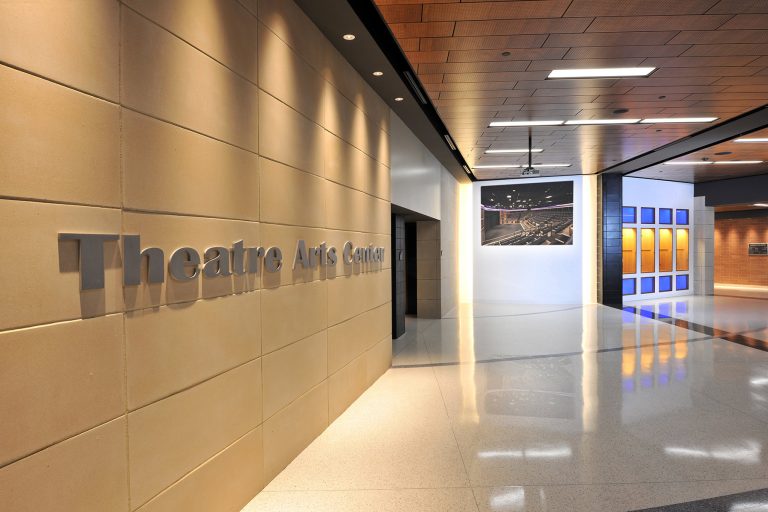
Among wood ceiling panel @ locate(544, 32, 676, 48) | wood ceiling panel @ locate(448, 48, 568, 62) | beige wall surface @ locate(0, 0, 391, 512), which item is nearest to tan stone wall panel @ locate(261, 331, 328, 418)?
beige wall surface @ locate(0, 0, 391, 512)

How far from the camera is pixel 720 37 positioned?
5.93 meters

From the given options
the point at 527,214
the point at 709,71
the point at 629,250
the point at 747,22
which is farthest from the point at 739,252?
the point at 747,22

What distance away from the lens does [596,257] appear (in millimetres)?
18094

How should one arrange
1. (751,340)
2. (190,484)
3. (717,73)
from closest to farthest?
(190,484) → (717,73) → (751,340)

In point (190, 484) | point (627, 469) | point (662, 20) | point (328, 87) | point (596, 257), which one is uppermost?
point (662, 20)

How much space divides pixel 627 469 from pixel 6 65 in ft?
16.1

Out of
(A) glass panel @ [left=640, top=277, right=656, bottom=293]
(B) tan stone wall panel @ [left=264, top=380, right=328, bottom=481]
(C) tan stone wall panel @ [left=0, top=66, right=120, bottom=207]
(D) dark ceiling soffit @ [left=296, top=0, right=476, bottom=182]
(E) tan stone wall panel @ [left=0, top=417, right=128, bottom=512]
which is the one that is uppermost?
(D) dark ceiling soffit @ [left=296, top=0, right=476, bottom=182]

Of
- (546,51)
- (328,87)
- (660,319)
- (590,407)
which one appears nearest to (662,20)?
(546,51)

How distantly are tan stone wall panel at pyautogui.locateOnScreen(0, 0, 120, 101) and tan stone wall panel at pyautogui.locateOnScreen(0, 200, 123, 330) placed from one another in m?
0.56

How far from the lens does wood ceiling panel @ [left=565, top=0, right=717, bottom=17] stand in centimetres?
508

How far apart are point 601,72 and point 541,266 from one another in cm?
1202

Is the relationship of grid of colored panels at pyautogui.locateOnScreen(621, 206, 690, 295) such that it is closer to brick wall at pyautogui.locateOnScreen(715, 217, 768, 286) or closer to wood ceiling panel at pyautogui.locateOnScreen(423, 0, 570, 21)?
brick wall at pyautogui.locateOnScreen(715, 217, 768, 286)

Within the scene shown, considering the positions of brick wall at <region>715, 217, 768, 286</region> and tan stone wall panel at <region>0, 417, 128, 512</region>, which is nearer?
tan stone wall panel at <region>0, 417, 128, 512</region>

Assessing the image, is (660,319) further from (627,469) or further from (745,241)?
(745,241)
